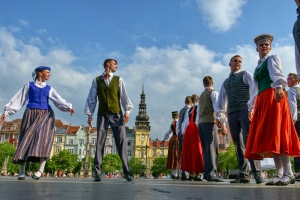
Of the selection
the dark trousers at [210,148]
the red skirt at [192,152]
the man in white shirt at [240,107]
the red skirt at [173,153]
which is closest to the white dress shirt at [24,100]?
the dark trousers at [210,148]

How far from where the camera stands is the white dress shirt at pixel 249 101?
17.7 ft

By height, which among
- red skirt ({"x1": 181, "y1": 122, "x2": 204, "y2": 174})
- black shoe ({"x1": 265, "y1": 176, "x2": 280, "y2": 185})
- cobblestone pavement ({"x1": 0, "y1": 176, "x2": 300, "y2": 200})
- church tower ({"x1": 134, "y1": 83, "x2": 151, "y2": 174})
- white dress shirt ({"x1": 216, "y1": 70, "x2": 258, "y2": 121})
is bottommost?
cobblestone pavement ({"x1": 0, "y1": 176, "x2": 300, "y2": 200})

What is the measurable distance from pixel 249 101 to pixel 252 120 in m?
0.48

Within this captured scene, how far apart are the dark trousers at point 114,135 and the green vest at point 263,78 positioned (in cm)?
258

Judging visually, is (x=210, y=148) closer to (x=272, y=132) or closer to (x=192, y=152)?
(x=192, y=152)

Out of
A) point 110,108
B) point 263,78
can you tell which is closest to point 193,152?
point 110,108

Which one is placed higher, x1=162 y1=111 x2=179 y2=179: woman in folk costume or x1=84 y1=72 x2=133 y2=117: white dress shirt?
x1=84 y1=72 x2=133 y2=117: white dress shirt

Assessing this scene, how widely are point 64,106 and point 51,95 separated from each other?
0.36 meters

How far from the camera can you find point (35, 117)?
245 inches

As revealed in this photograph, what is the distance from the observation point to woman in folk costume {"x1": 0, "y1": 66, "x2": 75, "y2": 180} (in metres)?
5.94

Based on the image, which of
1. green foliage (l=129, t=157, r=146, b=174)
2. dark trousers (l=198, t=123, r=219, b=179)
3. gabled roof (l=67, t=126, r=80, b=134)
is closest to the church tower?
green foliage (l=129, t=157, r=146, b=174)

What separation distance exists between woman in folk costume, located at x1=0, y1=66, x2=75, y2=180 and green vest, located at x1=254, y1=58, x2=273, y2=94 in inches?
147

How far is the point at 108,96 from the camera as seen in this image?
20.4 feet

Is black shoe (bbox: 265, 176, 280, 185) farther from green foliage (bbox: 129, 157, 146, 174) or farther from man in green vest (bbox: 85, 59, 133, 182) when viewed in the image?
green foliage (bbox: 129, 157, 146, 174)
